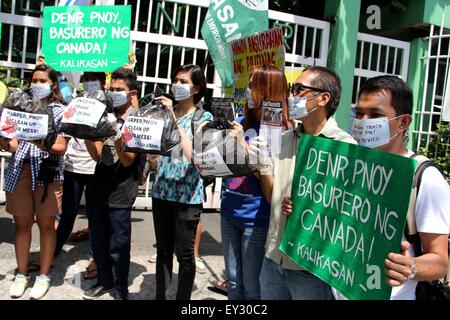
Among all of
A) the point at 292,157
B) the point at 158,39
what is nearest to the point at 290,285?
the point at 292,157

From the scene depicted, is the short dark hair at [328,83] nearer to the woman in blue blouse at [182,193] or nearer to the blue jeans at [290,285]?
the blue jeans at [290,285]

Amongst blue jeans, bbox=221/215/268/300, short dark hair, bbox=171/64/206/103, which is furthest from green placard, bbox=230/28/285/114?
blue jeans, bbox=221/215/268/300

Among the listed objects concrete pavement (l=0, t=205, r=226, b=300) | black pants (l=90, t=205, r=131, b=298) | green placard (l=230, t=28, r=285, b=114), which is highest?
green placard (l=230, t=28, r=285, b=114)

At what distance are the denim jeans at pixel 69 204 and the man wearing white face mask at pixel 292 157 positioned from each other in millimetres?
→ 2257

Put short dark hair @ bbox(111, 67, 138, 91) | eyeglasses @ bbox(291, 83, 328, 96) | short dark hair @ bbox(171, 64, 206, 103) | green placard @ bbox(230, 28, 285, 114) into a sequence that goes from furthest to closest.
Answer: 1. short dark hair @ bbox(111, 67, 138, 91)
2. short dark hair @ bbox(171, 64, 206, 103)
3. green placard @ bbox(230, 28, 285, 114)
4. eyeglasses @ bbox(291, 83, 328, 96)

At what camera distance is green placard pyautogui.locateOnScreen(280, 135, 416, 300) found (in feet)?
4.95

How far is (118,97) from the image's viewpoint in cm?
310

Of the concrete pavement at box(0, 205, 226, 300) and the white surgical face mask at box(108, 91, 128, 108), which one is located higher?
the white surgical face mask at box(108, 91, 128, 108)

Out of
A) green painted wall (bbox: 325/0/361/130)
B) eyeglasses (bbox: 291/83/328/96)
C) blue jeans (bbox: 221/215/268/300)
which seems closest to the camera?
eyeglasses (bbox: 291/83/328/96)

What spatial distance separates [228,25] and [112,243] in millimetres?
1957

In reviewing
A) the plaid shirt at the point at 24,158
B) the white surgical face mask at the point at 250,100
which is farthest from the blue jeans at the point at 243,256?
the plaid shirt at the point at 24,158

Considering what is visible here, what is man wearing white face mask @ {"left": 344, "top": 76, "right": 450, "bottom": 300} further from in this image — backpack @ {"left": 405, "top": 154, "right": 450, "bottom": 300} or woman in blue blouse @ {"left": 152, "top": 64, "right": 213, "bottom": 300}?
woman in blue blouse @ {"left": 152, "top": 64, "right": 213, "bottom": 300}

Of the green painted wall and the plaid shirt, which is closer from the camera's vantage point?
the plaid shirt

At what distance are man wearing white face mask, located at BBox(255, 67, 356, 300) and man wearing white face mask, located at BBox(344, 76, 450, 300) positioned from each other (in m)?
0.25
